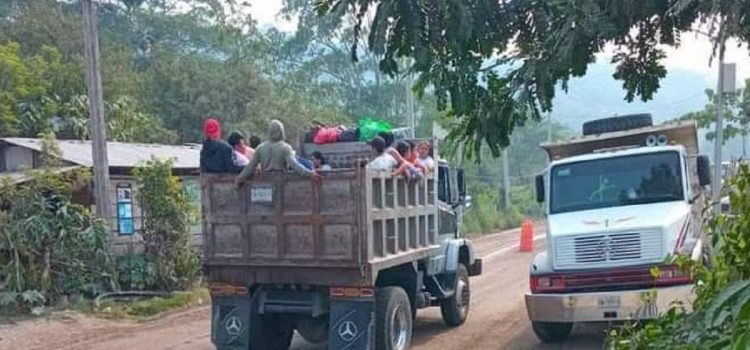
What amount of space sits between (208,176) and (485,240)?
20471 millimetres

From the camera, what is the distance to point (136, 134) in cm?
2620

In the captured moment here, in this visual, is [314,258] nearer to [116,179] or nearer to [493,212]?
[116,179]

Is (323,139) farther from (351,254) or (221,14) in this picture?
(221,14)

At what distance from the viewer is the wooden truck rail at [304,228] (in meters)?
8.99

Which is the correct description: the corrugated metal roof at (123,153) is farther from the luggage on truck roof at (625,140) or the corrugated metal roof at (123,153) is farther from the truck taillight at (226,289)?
the luggage on truck roof at (625,140)

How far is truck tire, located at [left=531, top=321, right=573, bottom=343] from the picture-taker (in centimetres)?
1051

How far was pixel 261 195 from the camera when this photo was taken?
369 inches

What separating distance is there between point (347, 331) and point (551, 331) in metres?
2.78

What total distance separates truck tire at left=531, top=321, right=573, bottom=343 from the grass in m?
6.55

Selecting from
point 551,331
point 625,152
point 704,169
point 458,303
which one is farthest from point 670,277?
point 458,303

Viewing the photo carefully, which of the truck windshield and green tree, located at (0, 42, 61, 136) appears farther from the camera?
green tree, located at (0, 42, 61, 136)

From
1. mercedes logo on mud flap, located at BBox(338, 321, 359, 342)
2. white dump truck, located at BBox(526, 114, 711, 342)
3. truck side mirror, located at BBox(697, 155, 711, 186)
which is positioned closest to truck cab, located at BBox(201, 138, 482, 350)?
mercedes logo on mud flap, located at BBox(338, 321, 359, 342)

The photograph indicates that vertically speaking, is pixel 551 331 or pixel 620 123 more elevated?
pixel 620 123

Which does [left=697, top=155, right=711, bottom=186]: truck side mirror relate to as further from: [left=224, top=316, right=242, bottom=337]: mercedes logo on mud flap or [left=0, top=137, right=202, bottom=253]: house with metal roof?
[left=0, top=137, right=202, bottom=253]: house with metal roof
